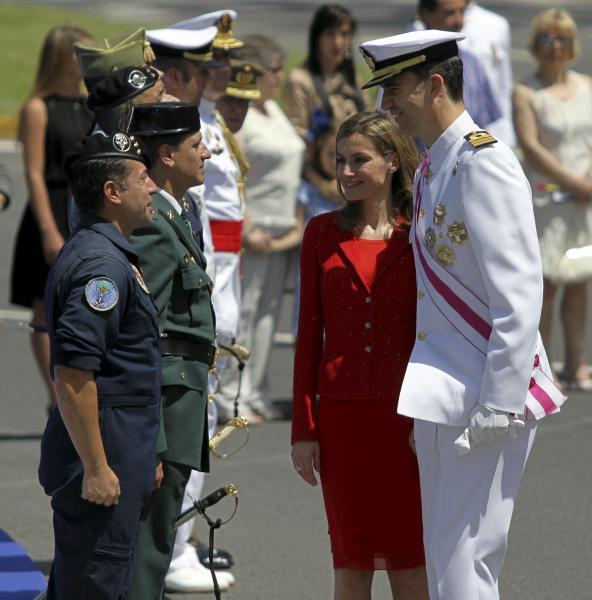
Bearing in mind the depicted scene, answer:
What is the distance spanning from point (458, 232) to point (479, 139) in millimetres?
248

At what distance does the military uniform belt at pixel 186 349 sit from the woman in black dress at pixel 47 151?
9.76 ft

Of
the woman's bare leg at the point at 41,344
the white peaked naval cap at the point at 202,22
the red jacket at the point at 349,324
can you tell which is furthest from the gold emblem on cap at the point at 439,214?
the woman's bare leg at the point at 41,344

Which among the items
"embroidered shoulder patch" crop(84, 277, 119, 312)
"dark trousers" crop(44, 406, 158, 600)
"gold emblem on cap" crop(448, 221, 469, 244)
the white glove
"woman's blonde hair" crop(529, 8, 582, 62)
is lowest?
"woman's blonde hair" crop(529, 8, 582, 62)

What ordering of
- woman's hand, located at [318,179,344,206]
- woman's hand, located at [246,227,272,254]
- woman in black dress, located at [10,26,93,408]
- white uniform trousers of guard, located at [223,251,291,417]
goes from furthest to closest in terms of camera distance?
woman's hand, located at [318,179,344,206] < white uniform trousers of guard, located at [223,251,291,417] < woman's hand, located at [246,227,272,254] < woman in black dress, located at [10,26,93,408]

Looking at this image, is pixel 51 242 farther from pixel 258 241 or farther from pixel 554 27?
pixel 554 27

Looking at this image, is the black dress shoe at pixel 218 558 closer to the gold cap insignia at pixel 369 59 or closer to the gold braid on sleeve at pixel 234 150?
the gold braid on sleeve at pixel 234 150

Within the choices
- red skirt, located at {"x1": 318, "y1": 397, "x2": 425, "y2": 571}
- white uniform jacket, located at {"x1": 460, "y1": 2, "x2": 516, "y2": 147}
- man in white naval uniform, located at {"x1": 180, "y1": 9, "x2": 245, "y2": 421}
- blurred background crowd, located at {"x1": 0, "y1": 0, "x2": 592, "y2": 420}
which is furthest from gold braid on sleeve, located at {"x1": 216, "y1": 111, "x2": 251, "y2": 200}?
white uniform jacket, located at {"x1": 460, "y1": 2, "x2": 516, "y2": 147}

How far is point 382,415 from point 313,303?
1.33 ft

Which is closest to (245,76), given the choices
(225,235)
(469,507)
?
(225,235)

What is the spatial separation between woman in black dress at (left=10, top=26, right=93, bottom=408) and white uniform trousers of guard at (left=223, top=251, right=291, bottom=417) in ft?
3.68

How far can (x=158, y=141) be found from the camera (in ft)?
15.1

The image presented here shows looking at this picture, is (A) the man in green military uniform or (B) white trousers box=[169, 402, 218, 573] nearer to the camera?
(A) the man in green military uniform

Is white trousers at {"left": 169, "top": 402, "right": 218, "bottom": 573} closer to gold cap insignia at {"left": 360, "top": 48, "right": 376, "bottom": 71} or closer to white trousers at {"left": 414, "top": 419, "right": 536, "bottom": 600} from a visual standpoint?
white trousers at {"left": 414, "top": 419, "right": 536, "bottom": 600}

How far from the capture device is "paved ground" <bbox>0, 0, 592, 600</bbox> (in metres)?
5.83
